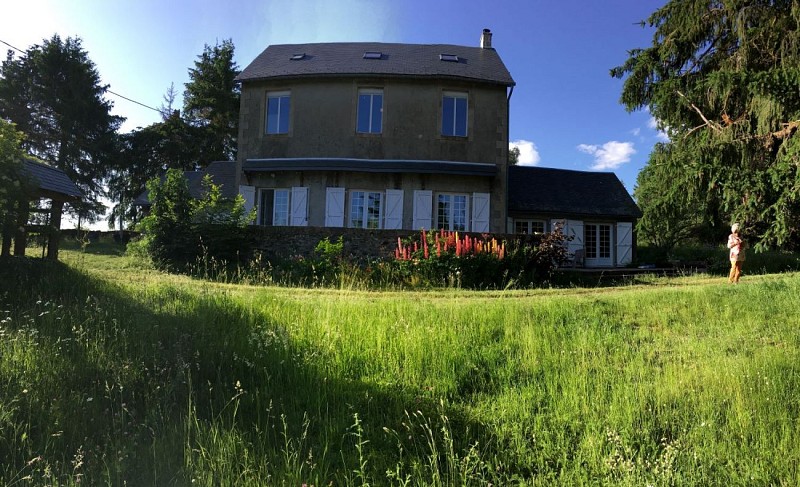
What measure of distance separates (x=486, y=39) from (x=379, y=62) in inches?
245

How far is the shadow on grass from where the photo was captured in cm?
283

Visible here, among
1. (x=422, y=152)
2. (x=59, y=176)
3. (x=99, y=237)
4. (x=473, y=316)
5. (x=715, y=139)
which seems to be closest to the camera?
(x=473, y=316)

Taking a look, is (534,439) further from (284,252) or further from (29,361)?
(284,252)

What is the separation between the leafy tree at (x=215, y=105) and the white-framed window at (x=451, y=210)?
2420 centimetres

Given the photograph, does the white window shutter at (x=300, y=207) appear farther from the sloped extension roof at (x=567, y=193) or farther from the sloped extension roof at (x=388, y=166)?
the sloped extension roof at (x=567, y=193)

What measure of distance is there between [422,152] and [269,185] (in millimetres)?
6269

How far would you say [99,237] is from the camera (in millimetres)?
31594

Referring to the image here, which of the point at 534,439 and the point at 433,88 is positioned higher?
the point at 433,88

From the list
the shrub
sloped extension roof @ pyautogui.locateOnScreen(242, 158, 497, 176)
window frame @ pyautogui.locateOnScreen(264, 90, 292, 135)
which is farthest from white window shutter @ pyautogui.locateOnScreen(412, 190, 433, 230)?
window frame @ pyautogui.locateOnScreen(264, 90, 292, 135)

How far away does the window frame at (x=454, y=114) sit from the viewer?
709 inches

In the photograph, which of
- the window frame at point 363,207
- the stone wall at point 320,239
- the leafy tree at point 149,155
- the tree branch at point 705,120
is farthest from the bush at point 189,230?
the leafy tree at point 149,155

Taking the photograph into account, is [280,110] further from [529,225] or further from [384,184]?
[529,225]

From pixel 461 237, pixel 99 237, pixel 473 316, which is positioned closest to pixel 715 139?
pixel 461 237

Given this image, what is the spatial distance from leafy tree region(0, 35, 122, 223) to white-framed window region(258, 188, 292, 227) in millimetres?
22101
